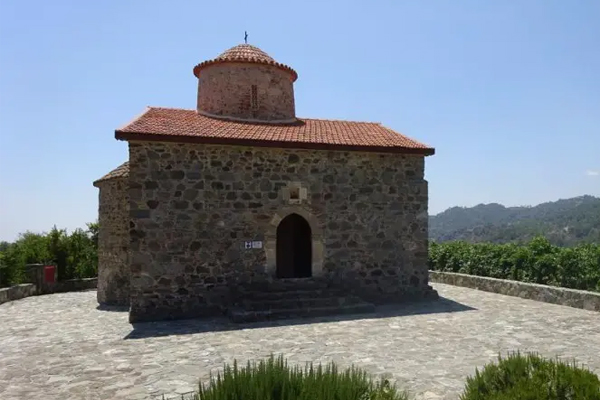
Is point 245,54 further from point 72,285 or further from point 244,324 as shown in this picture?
point 72,285

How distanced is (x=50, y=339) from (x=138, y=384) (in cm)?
362

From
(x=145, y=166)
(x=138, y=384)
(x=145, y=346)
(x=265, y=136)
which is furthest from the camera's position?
(x=265, y=136)

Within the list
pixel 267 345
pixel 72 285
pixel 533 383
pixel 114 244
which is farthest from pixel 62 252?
pixel 533 383

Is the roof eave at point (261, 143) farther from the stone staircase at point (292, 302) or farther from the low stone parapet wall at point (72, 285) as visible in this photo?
the low stone parapet wall at point (72, 285)

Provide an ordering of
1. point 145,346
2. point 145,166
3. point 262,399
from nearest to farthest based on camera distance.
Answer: point 262,399, point 145,346, point 145,166

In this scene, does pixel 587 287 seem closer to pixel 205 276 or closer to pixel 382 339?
pixel 382 339

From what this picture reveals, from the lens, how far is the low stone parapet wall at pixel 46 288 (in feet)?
42.4

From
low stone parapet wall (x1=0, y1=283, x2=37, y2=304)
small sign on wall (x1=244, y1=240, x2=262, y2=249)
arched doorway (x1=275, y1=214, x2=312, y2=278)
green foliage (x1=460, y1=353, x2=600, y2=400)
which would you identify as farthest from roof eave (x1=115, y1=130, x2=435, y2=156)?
green foliage (x1=460, y1=353, x2=600, y2=400)

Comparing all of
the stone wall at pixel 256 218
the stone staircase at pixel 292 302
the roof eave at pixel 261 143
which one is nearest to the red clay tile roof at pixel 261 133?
the roof eave at pixel 261 143

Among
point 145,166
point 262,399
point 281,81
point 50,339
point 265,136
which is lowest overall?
point 50,339

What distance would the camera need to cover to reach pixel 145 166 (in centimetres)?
966

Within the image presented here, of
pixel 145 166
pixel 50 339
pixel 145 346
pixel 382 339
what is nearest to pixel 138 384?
pixel 145 346

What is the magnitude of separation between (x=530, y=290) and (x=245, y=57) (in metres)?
10.4

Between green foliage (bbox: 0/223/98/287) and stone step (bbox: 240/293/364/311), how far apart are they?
902 centimetres
